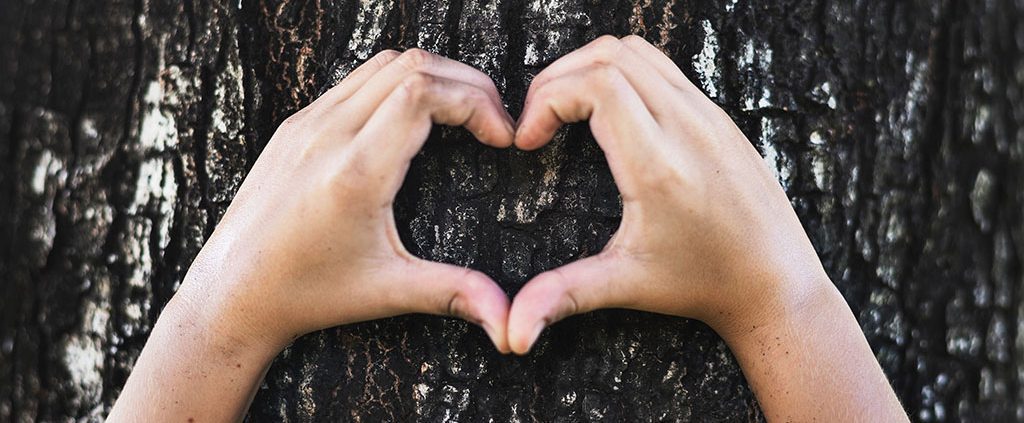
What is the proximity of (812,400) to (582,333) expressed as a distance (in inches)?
12.8

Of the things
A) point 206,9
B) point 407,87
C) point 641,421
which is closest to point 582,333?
point 641,421

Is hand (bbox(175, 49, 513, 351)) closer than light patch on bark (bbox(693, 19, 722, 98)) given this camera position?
Yes

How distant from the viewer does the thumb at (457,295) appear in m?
1.20

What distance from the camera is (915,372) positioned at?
1556 millimetres

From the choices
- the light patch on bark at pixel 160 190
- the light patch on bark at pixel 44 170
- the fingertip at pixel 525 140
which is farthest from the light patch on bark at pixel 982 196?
the light patch on bark at pixel 44 170

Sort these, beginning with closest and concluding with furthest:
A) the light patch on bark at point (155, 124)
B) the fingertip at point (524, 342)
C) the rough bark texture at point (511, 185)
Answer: the fingertip at point (524, 342) < the rough bark texture at point (511, 185) < the light patch on bark at point (155, 124)

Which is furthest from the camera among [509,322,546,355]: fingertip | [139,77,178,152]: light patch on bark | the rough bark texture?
[139,77,178,152]: light patch on bark

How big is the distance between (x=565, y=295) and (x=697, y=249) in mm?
185

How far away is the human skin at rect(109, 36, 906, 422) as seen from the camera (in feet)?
4.03

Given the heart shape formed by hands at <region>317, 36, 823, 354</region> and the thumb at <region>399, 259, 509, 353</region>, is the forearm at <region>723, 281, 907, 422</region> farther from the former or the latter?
the thumb at <region>399, 259, 509, 353</region>

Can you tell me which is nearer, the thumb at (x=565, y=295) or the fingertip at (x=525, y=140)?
the thumb at (x=565, y=295)

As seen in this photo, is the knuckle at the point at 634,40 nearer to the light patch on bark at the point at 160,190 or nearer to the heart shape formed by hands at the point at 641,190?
the heart shape formed by hands at the point at 641,190

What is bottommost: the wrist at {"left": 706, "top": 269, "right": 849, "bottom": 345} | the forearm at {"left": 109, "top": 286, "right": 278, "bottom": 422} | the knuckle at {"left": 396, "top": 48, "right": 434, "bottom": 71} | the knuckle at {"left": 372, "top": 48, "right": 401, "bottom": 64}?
the forearm at {"left": 109, "top": 286, "right": 278, "bottom": 422}

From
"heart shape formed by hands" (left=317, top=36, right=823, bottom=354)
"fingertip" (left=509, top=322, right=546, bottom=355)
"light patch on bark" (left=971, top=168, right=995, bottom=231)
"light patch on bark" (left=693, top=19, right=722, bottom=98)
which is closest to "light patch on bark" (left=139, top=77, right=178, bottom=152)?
"heart shape formed by hands" (left=317, top=36, right=823, bottom=354)
